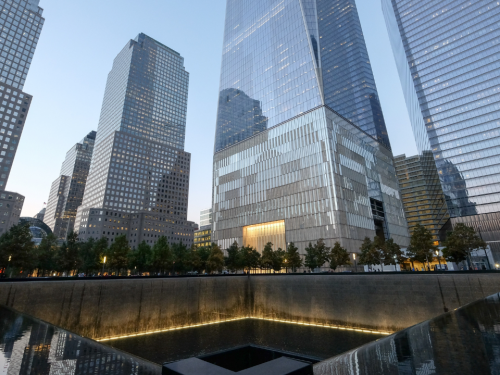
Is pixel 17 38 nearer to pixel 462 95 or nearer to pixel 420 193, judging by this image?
pixel 462 95

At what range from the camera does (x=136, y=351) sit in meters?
27.1

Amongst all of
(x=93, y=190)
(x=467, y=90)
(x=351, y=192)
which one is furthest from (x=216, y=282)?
(x=93, y=190)

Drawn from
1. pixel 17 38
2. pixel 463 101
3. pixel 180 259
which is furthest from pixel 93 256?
pixel 463 101

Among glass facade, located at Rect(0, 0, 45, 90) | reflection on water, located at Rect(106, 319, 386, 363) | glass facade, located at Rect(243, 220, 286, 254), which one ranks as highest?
glass facade, located at Rect(0, 0, 45, 90)

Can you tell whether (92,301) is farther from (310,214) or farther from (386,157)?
(386,157)

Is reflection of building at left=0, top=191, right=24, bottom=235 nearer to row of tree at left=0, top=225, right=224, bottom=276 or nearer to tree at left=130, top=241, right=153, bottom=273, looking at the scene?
row of tree at left=0, top=225, right=224, bottom=276


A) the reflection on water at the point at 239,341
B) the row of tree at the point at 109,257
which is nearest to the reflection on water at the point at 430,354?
the reflection on water at the point at 239,341

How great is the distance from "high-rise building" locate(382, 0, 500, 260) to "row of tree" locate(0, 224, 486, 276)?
1623 inches

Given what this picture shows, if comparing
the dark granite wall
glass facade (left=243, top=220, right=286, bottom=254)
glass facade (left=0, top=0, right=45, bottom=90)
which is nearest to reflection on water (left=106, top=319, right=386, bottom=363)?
the dark granite wall

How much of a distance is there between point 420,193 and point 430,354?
574 feet

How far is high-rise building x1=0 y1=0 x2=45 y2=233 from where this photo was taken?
390 feet

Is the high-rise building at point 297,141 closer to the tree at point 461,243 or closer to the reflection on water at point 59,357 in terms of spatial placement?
the tree at point 461,243

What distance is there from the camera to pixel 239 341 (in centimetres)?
3170

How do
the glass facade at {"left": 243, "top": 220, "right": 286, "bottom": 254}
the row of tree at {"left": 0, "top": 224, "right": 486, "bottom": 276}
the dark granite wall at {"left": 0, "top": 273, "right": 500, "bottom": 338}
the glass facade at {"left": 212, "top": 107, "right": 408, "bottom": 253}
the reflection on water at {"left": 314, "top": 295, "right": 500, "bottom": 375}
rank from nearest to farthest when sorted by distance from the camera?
the reflection on water at {"left": 314, "top": 295, "right": 500, "bottom": 375} < the dark granite wall at {"left": 0, "top": 273, "right": 500, "bottom": 338} < the row of tree at {"left": 0, "top": 224, "right": 486, "bottom": 276} < the glass facade at {"left": 212, "top": 107, "right": 408, "bottom": 253} < the glass facade at {"left": 243, "top": 220, "right": 286, "bottom": 254}
